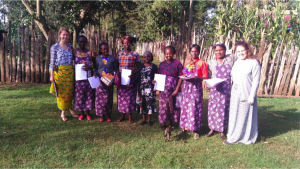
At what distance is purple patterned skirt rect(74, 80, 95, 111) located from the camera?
15.3 ft

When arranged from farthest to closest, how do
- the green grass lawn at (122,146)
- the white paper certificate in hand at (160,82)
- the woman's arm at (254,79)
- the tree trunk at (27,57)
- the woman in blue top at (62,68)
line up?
the tree trunk at (27,57) < the woman in blue top at (62,68) < the white paper certificate in hand at (160,82) < the woman's arm at (254,79) < the green grass lawn at (122,146)

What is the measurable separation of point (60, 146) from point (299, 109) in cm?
597

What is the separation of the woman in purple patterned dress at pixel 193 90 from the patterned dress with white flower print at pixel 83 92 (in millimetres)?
2064

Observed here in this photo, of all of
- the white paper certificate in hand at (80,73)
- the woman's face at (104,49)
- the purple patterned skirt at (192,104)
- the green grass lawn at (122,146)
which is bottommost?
the green grass lawn at (122,146)

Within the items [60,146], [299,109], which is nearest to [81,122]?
[60,146]

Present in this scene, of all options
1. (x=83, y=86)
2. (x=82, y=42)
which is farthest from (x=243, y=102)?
(x=82, y=42)

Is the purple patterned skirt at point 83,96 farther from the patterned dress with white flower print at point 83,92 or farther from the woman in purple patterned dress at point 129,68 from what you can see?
the woman in purple patterned dress at point 129,68

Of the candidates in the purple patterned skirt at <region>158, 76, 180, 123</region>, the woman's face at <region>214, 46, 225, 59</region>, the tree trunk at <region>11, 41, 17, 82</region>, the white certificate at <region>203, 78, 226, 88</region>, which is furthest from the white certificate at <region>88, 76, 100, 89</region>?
the tree trunk at <region>11, 41, 17, 82</region>

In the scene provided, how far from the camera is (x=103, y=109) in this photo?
184 inches

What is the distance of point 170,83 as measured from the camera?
418cm

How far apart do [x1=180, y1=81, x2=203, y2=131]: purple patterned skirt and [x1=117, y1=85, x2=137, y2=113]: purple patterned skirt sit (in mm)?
1152

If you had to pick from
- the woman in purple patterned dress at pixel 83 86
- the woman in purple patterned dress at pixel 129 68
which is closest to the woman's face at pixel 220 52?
the woman in purple patterned dress at pixel 129 68

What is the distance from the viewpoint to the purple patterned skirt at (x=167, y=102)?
418 cm

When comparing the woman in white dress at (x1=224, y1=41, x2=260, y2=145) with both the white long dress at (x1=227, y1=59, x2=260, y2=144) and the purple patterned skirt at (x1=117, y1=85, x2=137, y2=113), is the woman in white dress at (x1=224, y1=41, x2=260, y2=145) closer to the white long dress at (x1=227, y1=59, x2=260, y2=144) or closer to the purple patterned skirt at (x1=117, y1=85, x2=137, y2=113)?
the white long dress at (x1=227, y1=59, x2=260, y2=144)
